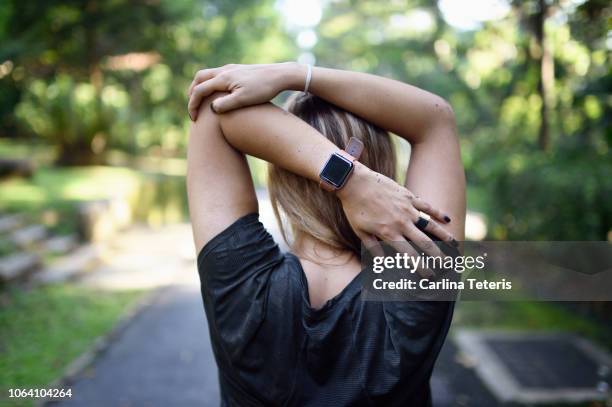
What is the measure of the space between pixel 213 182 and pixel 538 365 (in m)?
4.67

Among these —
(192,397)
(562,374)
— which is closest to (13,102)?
(192,397)

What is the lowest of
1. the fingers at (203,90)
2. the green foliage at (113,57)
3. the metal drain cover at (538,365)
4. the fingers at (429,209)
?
the metal drain cover at (538,365)

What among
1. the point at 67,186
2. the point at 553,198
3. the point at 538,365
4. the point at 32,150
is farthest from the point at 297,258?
the point at 32,150

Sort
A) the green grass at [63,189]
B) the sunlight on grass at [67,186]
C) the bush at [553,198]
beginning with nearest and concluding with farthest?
the bush at [553,198], the green grass at [63,189], the sunlight on grass at [67,186]

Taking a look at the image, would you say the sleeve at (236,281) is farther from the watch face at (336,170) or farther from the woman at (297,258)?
the watch face at (336,170)

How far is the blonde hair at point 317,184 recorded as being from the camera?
139 centimetres

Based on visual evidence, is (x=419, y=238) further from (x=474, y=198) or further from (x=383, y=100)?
(x=474, y=198)

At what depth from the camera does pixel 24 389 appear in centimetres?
403

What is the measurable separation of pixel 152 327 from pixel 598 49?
20.1 ft

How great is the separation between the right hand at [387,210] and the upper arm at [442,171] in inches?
3.4

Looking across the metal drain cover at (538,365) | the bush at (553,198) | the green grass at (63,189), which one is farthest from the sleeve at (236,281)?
the green grass at (63,189)

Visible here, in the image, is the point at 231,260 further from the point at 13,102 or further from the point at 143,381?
the point at 13,102

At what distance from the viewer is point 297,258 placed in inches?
53.9

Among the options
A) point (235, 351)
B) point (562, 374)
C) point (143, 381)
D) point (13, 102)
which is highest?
point (13, 102)
